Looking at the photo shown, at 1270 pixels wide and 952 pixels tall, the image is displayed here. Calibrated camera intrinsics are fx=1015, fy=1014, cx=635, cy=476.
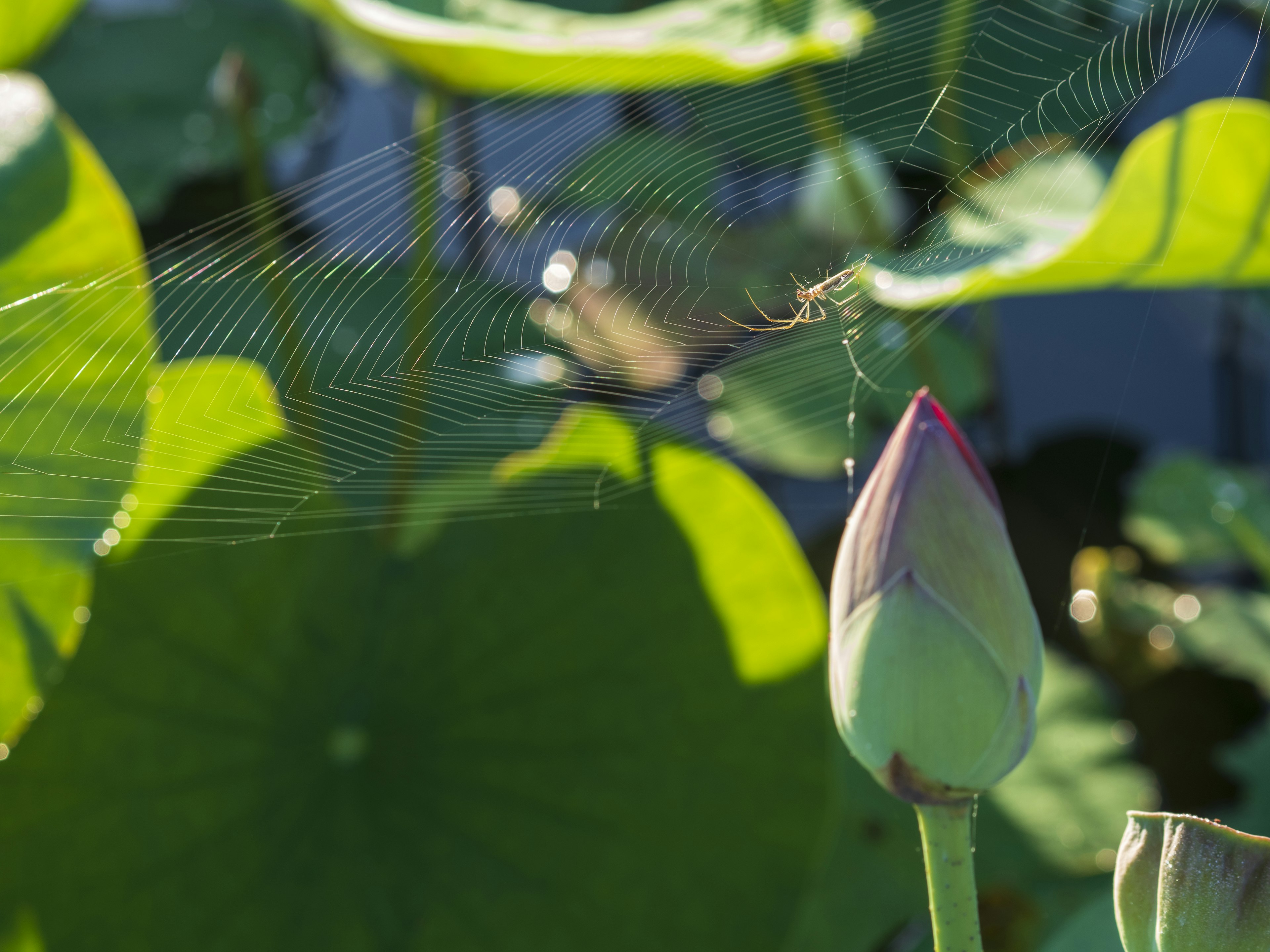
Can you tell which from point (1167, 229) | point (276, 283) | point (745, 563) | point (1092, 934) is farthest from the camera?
point (276, 283)

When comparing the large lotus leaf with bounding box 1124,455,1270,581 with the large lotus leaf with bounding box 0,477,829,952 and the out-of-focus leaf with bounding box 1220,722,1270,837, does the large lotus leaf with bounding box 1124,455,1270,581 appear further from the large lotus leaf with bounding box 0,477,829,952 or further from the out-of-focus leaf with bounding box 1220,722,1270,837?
the large lotus leaf with bounding box 0,477,829,952

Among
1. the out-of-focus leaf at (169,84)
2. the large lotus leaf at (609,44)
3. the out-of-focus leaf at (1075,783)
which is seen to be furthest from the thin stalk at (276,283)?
the out-of-focus leaf at (1075,783)

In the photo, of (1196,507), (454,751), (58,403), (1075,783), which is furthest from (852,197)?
(58,403)

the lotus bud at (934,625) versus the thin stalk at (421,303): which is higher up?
the lotus bud at (934,625)

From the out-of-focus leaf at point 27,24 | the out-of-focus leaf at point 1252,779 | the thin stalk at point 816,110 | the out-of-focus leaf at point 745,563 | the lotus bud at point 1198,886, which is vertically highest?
the thin stalk at point 816,110

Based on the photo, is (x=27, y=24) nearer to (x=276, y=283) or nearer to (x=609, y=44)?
(x=276, y=283)

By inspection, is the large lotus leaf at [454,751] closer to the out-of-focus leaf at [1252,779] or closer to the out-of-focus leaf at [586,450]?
the out-of-focus leaf at [586,450]

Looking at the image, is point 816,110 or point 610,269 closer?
point 816,110
